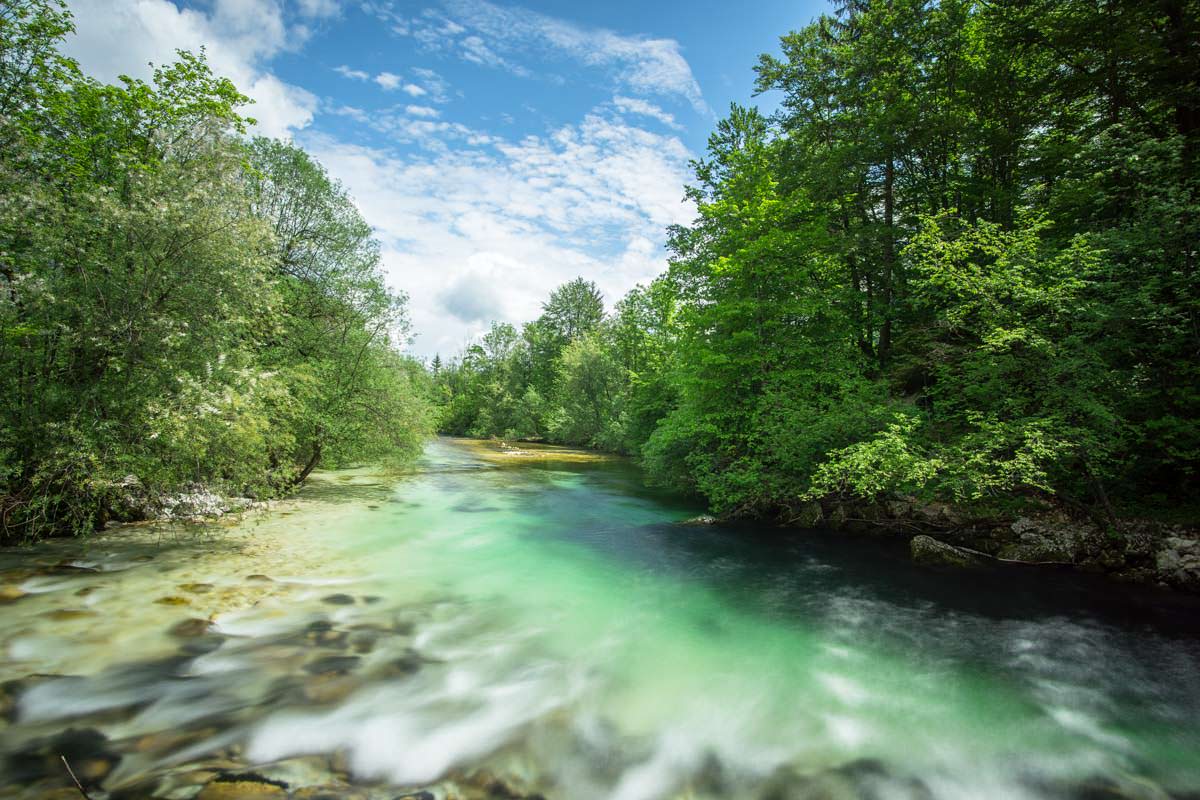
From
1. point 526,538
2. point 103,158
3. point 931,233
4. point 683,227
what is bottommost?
point 526,538

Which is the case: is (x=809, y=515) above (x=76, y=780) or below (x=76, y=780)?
above

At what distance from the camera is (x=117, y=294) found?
29.1 feet

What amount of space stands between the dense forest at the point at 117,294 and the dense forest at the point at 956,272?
12221 millimetres

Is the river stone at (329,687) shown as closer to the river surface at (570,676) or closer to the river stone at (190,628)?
the river surface at (570,676)

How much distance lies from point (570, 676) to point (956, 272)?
37.2 feet

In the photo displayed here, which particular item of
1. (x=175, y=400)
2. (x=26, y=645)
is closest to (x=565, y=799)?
(x=26, y=645)

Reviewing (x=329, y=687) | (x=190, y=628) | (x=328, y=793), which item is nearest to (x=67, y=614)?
(x=190, y=628)

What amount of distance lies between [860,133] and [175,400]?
21517 millimetres

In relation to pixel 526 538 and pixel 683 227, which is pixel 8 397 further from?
pixel 683 227

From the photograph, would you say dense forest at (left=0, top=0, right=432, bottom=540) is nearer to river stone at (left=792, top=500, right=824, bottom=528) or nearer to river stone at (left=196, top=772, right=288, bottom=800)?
river stone at (left=196, top=772, right=288, bottom=800)

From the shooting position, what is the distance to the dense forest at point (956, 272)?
962 cm

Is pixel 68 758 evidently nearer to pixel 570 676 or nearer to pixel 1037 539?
pixel 570 676

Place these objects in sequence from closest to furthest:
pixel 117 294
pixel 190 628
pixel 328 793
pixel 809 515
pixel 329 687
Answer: pixel 328 793 < pixel 329 687 < pixel 190 628 < pixel 117 294 < pixel 809 515

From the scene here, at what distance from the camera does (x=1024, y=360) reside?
10.1m
